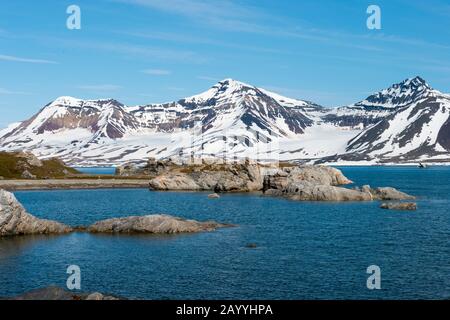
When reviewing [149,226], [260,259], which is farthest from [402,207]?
[260,259]

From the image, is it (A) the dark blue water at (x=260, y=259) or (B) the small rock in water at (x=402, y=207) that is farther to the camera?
(B) the small rock in water at (x=402, y=207)

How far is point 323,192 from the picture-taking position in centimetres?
13438

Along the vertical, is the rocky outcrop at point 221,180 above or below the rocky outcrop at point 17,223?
above

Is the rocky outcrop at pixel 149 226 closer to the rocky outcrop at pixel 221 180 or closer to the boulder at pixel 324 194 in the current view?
the boulder at pixel 324 194

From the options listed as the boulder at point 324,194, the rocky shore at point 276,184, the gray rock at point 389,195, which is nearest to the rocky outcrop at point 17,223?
the boulder at point 324,194

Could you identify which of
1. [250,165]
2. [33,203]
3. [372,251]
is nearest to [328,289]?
[372,251]

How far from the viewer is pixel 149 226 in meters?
80.6

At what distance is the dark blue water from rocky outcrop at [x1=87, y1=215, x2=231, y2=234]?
3266 mm

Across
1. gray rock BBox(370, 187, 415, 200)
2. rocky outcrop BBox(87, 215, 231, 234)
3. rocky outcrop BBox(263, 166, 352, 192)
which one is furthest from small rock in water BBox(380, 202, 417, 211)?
rocky outcrop BBox(87, 215, 231, 234)

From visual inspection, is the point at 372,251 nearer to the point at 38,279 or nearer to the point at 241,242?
the point at 241,242

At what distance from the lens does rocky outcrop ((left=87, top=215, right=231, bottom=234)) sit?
263 ft

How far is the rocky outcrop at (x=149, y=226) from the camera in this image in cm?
8019

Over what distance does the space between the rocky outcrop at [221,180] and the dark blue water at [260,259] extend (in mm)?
76155

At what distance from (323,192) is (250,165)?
50.0m
